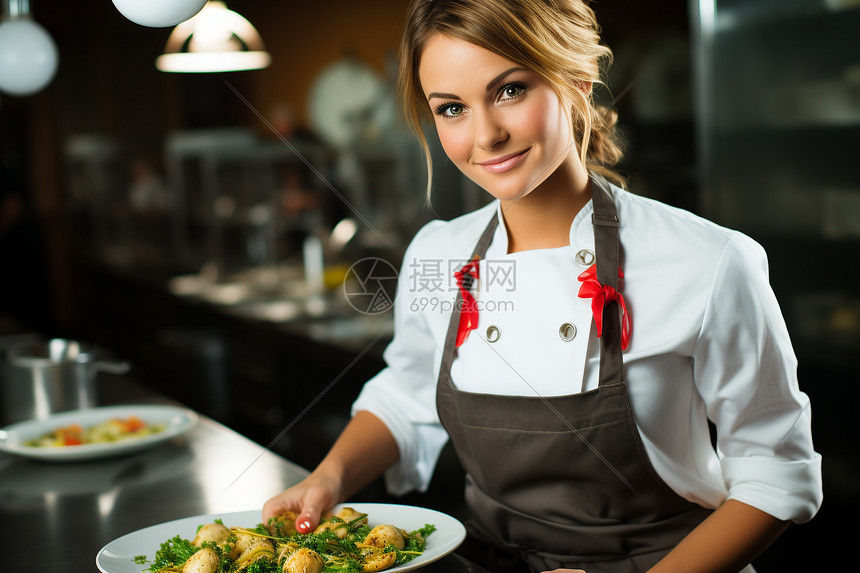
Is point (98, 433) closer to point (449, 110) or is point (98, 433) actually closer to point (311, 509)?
point (311, 509)

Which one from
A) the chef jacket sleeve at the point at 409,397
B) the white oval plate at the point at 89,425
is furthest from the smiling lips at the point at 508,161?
the white oval plate at the point at 89,425

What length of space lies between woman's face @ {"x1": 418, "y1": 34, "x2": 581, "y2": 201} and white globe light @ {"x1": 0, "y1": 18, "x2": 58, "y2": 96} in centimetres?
152

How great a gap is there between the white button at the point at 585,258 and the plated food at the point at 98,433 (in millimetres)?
1011

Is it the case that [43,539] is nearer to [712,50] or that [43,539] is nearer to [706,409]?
[706,409]

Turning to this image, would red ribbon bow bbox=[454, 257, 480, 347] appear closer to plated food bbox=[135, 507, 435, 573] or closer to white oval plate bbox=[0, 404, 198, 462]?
plated food bbox=[135, 507, 435, 573]

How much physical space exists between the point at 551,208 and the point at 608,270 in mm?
149

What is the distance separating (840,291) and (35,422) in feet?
6.69

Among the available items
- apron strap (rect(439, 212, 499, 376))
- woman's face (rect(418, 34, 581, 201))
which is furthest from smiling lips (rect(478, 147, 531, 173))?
apron strap (rect(439, 212, 499, 376))

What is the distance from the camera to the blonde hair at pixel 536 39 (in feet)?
3.46

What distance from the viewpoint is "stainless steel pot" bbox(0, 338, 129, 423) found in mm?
1827

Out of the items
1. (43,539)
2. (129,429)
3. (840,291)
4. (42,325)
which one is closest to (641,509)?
(43,539)

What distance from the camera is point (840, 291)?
2.13 metres

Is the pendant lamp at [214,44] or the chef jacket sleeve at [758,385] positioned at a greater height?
the pendant lamp at [214,44]

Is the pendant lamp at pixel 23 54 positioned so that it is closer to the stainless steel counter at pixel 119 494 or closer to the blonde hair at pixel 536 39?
the stainless steel counter at pixel 119 494
